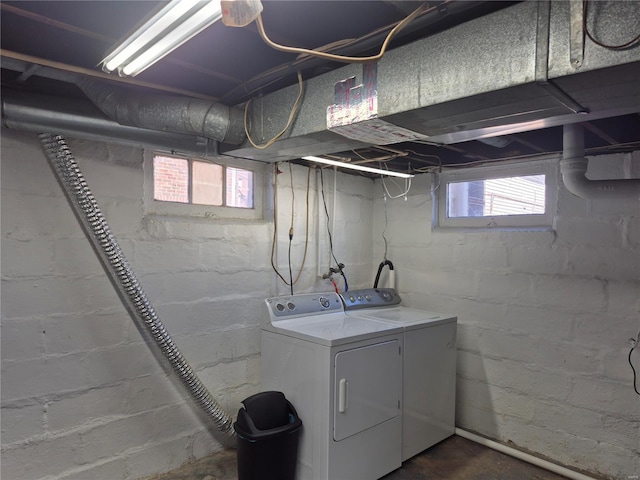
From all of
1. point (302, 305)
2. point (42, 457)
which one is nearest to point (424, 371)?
point (302, 305)

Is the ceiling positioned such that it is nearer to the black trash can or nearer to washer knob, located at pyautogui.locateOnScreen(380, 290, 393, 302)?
the black trash can

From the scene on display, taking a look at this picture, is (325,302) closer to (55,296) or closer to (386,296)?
(386,296)

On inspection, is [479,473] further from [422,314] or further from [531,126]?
[531,126]

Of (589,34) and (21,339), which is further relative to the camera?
(21,339)

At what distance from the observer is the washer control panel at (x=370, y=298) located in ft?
9.43

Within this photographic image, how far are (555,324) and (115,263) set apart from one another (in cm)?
253

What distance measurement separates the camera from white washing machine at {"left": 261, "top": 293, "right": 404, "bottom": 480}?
2.09 meters

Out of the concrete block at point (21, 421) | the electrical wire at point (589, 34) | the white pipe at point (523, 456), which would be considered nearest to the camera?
the electrical wire at point (589, 34)

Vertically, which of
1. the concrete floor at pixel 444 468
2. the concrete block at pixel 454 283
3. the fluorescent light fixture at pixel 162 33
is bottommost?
the concrete floor at pixel 444 468

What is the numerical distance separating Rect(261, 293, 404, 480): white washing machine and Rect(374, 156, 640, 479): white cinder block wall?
770mm

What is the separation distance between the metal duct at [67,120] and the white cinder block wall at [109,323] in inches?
7.8

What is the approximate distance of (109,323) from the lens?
2.08 m

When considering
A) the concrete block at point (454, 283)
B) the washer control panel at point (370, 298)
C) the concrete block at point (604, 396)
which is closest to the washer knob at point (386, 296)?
the washer control panel at point (370, 298)

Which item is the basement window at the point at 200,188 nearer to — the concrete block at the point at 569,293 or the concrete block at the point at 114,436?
the concrete block at the point at 114,436
